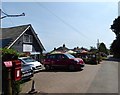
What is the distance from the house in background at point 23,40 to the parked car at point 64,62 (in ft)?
27.5

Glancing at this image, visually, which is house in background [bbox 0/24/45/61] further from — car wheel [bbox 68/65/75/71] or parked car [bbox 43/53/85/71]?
car wheel [bbox 68/65/75/71]

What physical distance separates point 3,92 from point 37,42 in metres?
27.6

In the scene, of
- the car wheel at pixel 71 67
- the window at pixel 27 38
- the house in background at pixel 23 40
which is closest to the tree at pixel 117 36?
the house in background at pixel 23 40

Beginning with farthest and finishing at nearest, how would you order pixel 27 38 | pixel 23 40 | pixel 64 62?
pixel 27 38 → pixel 23 40 → pixel 64 62

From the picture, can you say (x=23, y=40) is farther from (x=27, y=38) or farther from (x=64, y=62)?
(x=64, y=62)

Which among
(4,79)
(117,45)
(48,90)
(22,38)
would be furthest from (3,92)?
(117,45)

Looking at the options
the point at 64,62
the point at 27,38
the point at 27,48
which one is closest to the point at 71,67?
the point at 64,62

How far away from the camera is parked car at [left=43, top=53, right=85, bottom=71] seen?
2181cm

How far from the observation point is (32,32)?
34.6 meters

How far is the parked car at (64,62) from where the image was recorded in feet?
71.6

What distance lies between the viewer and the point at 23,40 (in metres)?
33.0

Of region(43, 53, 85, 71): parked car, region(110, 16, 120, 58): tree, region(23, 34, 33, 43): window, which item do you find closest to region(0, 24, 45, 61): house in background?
region(23, 34, 33, 43): window

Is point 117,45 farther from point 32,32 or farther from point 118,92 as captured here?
point 118,92

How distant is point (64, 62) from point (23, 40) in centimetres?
1224
